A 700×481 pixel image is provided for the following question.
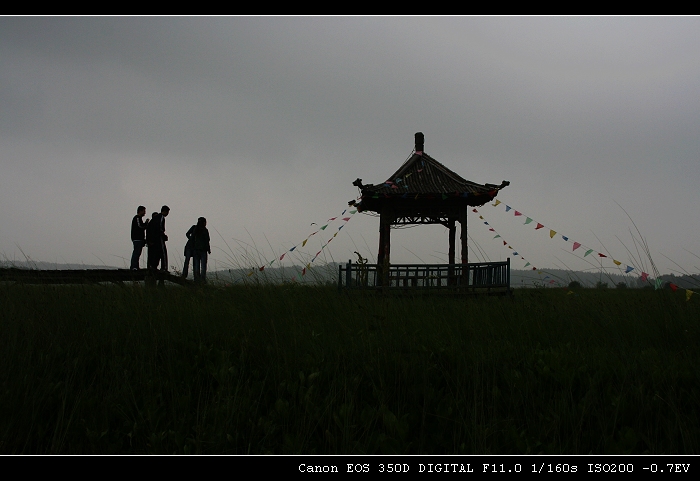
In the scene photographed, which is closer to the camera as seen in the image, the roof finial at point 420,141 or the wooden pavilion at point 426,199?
the wooden pavilion at point 426,199

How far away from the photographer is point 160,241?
11.7m

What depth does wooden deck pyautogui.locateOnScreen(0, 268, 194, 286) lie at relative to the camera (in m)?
8.27

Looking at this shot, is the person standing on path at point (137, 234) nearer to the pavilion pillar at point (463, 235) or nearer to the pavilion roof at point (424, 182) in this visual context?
the pavilion roof at point (424, 182)

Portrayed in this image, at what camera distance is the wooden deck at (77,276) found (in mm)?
8273

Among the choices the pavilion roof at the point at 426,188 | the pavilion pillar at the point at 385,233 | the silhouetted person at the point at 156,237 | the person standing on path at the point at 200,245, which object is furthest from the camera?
the pavilion pillar at the point at 385,233

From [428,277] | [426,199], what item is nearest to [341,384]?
[428,277]

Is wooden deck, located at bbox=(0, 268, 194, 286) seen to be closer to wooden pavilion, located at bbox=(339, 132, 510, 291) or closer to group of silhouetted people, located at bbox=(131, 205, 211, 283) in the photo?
group of silhouetted people, located at bbox=(131, 205, 211, 283)

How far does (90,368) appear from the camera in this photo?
3451 millimetres

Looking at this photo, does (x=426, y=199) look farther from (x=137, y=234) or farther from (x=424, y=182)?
(x=137, y=234)

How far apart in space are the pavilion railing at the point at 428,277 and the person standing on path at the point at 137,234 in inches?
233

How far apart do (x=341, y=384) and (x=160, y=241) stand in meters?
10.1

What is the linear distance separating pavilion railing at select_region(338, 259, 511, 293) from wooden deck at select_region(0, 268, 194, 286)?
4.05 metres
